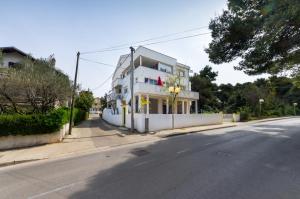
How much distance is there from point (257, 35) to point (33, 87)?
47.4ft

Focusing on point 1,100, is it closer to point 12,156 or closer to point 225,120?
point 12,156

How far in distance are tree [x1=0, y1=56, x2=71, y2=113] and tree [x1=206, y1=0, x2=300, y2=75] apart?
11175mm

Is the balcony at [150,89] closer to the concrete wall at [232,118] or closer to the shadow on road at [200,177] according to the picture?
the concrete wall at [232,118]

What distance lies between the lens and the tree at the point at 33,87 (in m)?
13.0

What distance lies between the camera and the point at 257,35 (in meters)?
11.4

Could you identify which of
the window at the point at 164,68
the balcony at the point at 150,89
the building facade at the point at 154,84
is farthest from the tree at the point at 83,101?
Answer: the balcony at the point at 150,89

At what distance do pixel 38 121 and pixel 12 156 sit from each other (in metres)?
2.94

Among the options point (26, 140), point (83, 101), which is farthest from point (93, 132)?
point (83, 101)

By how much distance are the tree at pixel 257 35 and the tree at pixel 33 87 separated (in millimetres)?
11175

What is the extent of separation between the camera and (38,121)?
11961mm

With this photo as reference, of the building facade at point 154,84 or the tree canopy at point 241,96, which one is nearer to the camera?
the building facade at point 154,84

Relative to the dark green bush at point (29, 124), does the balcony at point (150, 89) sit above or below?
above

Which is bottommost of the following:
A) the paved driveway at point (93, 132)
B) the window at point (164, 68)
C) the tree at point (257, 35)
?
the paved driveway at point (93, 132)

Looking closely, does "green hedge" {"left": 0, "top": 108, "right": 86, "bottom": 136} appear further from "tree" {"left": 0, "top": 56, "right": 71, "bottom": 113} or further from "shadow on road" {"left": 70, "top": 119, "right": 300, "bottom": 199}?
"shadow on road" {"left": 70, "top": 119, "right": 300, "bottom": 199}
